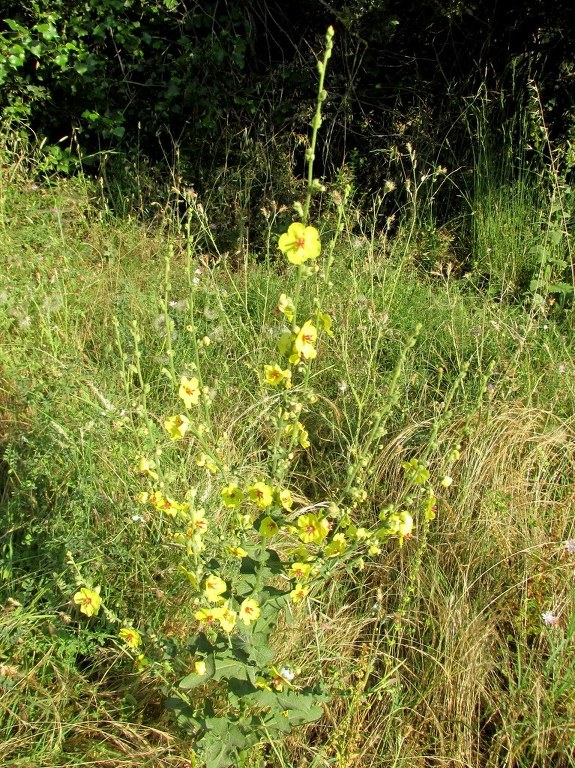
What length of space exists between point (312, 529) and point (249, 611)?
21 cm

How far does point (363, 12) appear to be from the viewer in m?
4.76

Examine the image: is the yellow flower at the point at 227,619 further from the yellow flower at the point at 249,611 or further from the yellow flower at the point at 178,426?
the yellow flower at the point at 178,426

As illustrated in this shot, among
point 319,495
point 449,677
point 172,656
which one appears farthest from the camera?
Result: point 319,495

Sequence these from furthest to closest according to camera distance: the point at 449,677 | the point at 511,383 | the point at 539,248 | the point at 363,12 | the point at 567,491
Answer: the point at 363,12 → the point at 539,248 → the point at 511,383 → the point at 567,491 → the point at 449,677

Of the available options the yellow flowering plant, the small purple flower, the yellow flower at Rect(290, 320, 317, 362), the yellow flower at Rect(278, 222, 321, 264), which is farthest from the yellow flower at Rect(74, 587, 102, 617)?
the small purple flower

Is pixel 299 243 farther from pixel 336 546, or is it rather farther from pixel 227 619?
pixel 227 619

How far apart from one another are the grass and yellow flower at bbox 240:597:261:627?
9.1 inches

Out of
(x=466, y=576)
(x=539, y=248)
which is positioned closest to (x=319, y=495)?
(x=466, y=576)

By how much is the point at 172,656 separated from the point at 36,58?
4.57 m

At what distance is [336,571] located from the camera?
1.90m

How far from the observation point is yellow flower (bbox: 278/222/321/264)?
129 centimetres

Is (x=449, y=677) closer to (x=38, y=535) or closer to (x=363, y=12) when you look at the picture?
(x=38, y=535)

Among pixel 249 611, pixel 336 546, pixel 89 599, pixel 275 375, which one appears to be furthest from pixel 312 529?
pixel 89 599

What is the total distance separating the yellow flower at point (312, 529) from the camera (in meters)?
1.40
